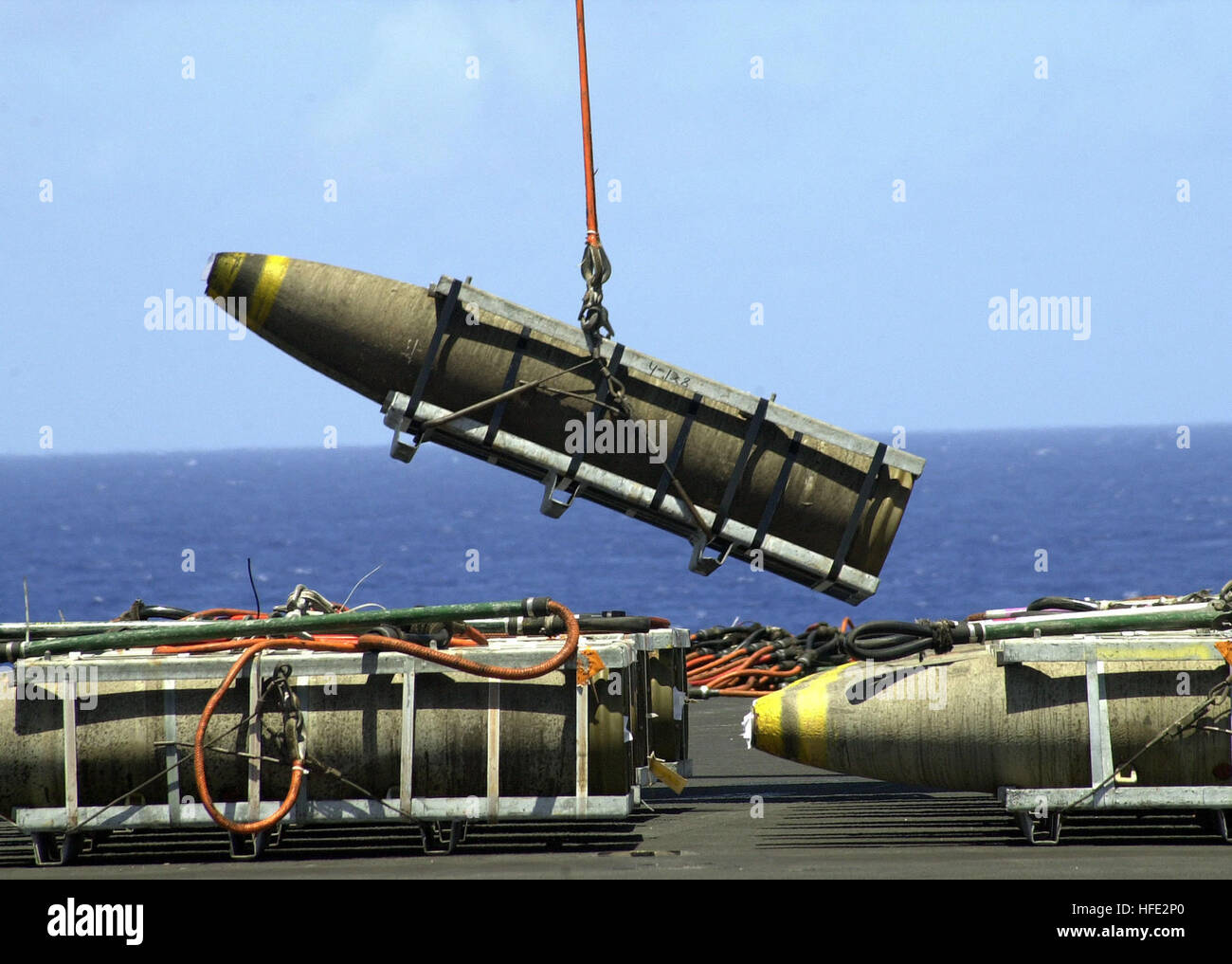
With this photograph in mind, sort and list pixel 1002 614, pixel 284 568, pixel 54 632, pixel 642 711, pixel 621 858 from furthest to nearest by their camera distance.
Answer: pixel 284 568, pixel 1002 614, pixel 54 632, pixel 642 711, pixel 621 858

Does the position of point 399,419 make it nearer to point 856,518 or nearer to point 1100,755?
point 856,518

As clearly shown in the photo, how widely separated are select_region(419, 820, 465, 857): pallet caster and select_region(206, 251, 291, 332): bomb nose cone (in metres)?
5.64

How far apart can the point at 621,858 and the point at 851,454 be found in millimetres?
5232

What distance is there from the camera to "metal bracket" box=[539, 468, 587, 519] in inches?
504

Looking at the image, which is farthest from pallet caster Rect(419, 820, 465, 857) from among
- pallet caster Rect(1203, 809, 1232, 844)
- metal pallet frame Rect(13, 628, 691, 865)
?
pallet caster Rect(1203, 809, 1232, 844)

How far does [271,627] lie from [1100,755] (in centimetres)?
509

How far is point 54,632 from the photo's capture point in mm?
11734

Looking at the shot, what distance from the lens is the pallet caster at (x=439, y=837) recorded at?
9453mm

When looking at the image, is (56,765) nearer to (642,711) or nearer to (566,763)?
(566,763)

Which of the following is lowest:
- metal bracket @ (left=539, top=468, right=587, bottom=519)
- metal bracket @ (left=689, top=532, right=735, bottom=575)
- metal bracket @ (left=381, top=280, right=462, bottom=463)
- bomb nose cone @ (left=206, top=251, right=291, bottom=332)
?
metal bracket @ (left=689, top=532, right=735, bottom=575)

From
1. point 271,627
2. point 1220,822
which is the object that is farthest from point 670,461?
point 1220,822

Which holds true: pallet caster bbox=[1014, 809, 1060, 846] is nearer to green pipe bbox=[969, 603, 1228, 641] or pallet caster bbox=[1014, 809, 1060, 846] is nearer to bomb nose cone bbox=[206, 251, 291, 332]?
green pipe bbox=[969, 603, 1228, 641]

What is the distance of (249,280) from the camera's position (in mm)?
13383

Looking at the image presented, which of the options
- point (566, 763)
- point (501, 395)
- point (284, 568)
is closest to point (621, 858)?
point (566, 763)
